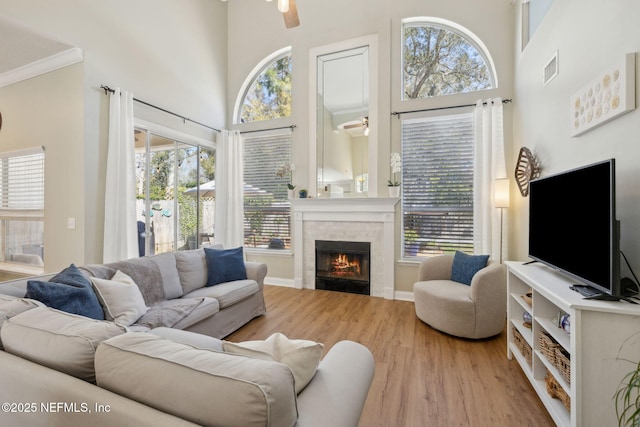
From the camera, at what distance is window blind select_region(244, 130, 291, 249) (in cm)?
490

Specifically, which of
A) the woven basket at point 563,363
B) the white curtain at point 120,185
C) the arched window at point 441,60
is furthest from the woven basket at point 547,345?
the white curtain at point 120,185

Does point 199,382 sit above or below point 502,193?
below

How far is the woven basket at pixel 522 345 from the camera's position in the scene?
209 cm

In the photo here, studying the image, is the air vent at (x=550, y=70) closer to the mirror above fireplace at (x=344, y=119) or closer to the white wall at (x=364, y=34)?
the white wall at (x=364, y=34)

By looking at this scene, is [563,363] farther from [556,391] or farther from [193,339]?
[193,339]

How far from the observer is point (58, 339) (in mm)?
959

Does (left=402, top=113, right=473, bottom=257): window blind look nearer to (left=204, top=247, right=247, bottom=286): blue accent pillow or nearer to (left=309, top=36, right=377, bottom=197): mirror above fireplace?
(left=309, top=36, right=377, bottom=197): mirror above fireplace

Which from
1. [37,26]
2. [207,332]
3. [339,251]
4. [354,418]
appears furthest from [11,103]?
[354,418]

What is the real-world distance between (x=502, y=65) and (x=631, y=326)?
3498mm

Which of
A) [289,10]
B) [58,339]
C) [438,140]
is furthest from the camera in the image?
[438,140]

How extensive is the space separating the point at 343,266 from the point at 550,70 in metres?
3.27

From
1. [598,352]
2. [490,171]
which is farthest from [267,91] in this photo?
[598,352]

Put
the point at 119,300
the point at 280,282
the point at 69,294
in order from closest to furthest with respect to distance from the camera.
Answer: the point at 69,294 → the point at 119,300 → the point at 280,282

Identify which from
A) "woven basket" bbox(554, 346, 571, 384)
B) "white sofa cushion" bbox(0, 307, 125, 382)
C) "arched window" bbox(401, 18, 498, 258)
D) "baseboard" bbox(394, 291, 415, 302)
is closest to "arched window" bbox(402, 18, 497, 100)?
"arched window" bbox(401, 18, 498, 258)
